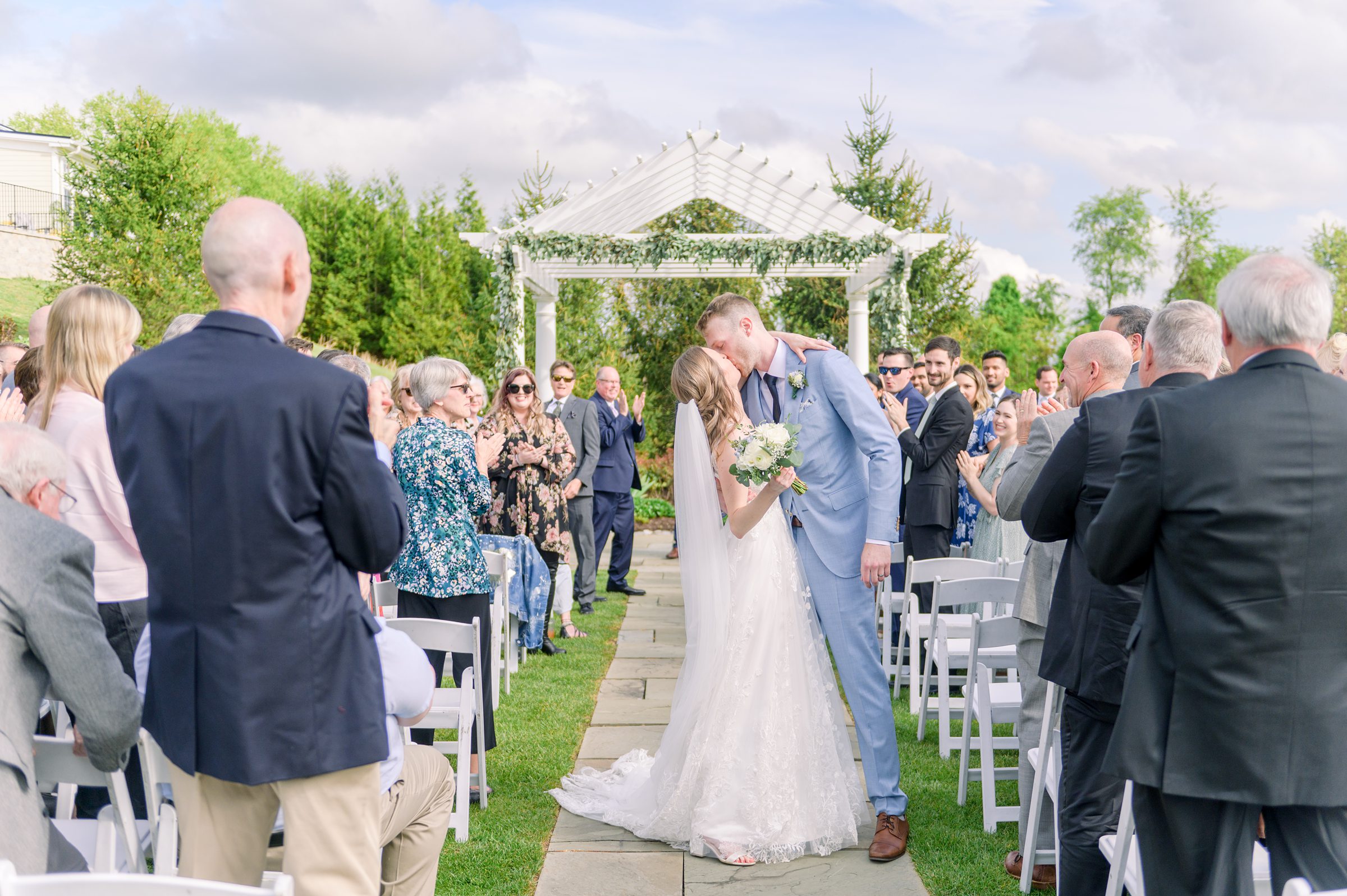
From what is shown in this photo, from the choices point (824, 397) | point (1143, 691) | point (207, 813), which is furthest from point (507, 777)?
point (1143, 691)

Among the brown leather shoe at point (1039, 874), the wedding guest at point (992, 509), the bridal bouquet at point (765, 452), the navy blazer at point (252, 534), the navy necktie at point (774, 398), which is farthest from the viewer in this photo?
the wedding guest at point (992, 509)

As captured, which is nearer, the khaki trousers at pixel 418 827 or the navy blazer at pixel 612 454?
the khaki trousers at pixel 418 827

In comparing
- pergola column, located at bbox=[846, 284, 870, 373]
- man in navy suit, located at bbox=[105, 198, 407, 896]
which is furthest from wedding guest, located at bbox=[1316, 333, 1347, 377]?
pergola column, located at bbox=[846, 284, 870, 373]

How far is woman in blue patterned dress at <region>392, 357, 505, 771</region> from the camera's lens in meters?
4.76

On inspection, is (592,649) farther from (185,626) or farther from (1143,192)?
(1143,192)

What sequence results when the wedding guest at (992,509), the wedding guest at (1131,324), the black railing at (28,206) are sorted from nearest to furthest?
the wedding guest at (1131,324)
the wedding guest at (992,509)
the black railing at (28,206)

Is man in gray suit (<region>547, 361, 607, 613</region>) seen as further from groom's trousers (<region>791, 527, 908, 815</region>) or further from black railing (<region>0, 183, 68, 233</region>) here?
black railing (<region>0, 183, 68, 233</region>)

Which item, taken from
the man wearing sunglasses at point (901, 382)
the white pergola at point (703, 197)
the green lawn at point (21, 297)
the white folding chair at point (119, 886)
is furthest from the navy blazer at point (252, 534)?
the green lawn at point (21, 297)

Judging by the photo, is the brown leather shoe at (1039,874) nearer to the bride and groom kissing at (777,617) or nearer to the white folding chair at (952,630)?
the bride and groom kissing at (777,617)

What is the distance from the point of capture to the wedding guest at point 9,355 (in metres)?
6.87

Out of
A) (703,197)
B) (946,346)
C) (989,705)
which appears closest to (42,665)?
(989,705)

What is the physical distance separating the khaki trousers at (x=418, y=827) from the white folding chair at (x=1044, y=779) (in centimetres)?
194

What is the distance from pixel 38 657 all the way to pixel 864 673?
9.65 feet

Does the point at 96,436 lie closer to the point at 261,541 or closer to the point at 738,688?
the point at 261,541
